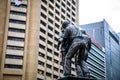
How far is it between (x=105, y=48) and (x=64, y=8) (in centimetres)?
4140

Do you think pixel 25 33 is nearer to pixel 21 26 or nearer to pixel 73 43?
pixel 21 26

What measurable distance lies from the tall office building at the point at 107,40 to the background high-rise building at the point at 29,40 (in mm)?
45915

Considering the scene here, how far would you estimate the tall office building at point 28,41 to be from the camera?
66.8 meters

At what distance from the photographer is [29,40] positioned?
70.8 metres

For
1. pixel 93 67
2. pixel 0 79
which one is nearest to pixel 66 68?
pixel 0 79

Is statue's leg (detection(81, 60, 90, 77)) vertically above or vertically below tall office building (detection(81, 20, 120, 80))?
below

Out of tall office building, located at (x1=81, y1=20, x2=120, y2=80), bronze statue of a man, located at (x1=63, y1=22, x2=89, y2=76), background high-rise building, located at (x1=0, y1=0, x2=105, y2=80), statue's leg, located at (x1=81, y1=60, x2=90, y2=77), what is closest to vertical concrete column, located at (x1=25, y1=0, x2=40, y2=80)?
background high-rise building, located at (x1=0, y1=0, x2=105, y2=80)

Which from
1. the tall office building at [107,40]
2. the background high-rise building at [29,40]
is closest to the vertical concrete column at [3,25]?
the background high-rise building at [29,40]

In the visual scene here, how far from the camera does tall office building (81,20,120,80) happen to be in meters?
125

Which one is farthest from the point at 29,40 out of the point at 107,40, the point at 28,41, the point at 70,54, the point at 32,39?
the point at 107,40

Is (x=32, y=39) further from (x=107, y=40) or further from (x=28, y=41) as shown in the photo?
(x=107, y=40)

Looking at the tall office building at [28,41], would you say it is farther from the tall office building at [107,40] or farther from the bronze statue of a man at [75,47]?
the bronze statue of a man at [75,47]

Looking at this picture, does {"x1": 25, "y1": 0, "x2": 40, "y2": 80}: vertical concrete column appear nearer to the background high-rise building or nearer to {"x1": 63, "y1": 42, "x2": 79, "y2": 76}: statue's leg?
the background high-rise building

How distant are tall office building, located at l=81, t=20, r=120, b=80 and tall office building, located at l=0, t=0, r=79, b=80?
48.0 meters
